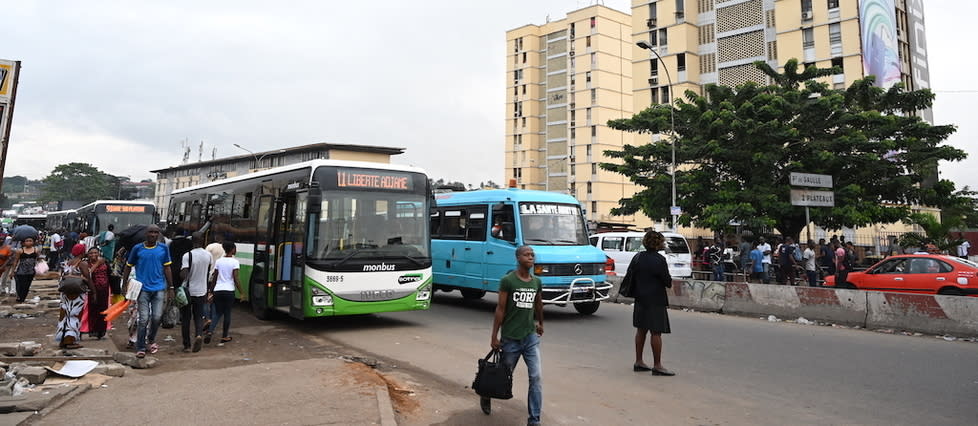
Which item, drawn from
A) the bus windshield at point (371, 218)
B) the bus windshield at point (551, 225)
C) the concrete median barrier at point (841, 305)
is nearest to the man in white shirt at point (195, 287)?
the bus windshield at point (371, 218)

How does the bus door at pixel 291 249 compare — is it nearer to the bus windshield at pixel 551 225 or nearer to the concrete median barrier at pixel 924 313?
the bus windshield at pixel 551 225

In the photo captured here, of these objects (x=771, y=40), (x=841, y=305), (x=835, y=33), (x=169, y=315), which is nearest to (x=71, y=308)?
(x=169, y=315)

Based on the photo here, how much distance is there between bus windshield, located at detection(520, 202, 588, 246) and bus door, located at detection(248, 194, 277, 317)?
5006 millimetres

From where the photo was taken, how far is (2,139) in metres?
5.83

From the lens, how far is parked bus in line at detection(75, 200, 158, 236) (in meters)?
24.0

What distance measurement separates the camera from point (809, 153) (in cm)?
2438

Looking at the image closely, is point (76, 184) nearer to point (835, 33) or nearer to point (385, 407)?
point (835, 33)

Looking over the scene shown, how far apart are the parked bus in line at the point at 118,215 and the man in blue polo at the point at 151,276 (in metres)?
18.6

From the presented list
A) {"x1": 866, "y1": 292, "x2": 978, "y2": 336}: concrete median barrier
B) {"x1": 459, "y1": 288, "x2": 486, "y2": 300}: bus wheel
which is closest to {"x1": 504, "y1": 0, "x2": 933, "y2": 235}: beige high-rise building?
{"x1": 459, "y1": 288, "x2": 486, "y2": 300}: bus wheel

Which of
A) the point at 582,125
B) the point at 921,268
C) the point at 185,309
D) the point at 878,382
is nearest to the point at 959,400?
the point at 878,382

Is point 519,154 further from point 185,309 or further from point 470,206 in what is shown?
point 185,309

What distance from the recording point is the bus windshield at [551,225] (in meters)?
12.6

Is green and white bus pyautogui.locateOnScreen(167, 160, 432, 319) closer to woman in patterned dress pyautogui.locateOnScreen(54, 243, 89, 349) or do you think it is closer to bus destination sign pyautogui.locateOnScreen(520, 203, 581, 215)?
woman in patterned dress pyautogui.locateOnScreen(54, 243, 89, 349)

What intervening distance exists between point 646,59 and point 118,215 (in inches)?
1628
